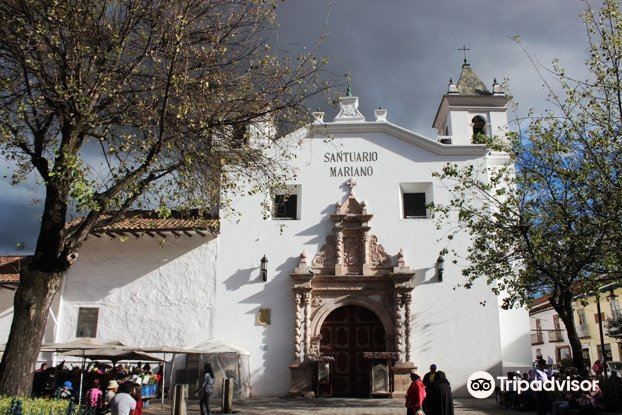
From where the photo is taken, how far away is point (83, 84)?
31.6 ft

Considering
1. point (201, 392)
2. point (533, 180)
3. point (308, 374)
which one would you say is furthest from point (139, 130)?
point (308, 374)

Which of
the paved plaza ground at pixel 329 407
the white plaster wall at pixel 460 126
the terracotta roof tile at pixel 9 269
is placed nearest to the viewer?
the paved plaza ground at pixel 329 407

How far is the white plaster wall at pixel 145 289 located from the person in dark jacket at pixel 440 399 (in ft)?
33.9

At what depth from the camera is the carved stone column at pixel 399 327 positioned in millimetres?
17656

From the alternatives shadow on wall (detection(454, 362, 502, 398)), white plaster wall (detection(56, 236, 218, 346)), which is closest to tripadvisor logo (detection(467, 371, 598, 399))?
shadow on wall (detection(454, 362, 502, 398))

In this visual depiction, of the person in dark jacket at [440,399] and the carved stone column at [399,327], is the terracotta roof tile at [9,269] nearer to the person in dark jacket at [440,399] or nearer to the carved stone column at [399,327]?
the carved stone column at [399,327]

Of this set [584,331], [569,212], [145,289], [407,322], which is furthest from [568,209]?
[584,331]

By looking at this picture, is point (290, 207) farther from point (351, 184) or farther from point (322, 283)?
point (322, 283)

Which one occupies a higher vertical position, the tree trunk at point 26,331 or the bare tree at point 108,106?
the bare tree at point 108,106

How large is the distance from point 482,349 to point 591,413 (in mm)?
6451

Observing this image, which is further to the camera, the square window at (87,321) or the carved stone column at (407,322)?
the square window at (87,321)

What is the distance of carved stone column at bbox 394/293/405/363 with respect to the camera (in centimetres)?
1766

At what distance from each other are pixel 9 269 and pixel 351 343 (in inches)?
481

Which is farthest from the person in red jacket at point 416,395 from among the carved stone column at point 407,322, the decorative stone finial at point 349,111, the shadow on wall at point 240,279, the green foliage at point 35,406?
the decorative stone finial at point 349,111
